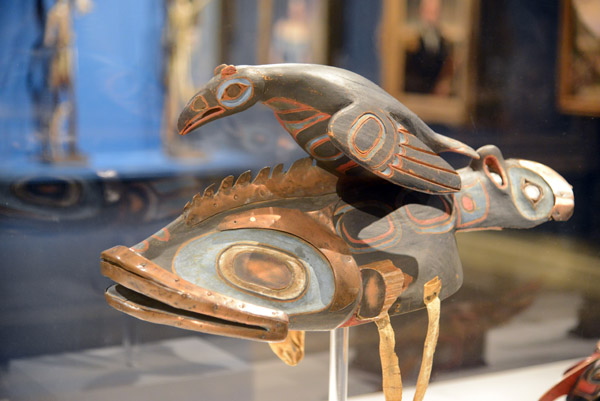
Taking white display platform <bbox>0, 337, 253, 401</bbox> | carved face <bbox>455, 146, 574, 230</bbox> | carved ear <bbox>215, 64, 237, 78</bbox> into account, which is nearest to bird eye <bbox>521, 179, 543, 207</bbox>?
carved face <bbox>455, 146, 574, 230</bbox>

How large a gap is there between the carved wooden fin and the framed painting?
71cm

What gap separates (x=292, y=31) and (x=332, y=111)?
79cm

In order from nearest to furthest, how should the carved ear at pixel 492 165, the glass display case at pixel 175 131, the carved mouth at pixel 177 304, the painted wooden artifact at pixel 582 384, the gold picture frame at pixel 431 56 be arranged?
the carved mouth at pixel 177 304, the carved ear at pixel 492 165, the painted wooden artifact at pixel 582 384, the glass display case at pixel 175 131, the gold picture frame at pixel 431 56

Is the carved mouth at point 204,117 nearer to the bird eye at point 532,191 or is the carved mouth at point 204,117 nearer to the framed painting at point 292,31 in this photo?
the bird eye at point 532,191

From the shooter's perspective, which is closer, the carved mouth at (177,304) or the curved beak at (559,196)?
the carved mouth at (177,304)

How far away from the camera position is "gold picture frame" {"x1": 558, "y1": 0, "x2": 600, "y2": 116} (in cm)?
198

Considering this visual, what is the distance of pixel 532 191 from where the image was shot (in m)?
1.23

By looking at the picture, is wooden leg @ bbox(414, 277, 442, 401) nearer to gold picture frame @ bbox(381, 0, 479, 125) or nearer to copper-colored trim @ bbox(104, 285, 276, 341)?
copper-colored trim @ bbox(104, 285, 276, 341)

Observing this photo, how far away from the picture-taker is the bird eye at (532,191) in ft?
4.01

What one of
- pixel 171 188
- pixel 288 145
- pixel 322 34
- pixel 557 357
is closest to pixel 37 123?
pixel 171 188

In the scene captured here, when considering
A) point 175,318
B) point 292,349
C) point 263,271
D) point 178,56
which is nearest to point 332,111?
point 263,271

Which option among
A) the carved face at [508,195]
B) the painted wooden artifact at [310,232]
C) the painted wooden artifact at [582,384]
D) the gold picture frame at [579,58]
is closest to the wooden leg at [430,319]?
the painted wooden artifact at [310,232]

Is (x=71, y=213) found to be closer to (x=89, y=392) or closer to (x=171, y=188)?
(x=171, y=188)

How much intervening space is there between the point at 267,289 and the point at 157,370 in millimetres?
960
